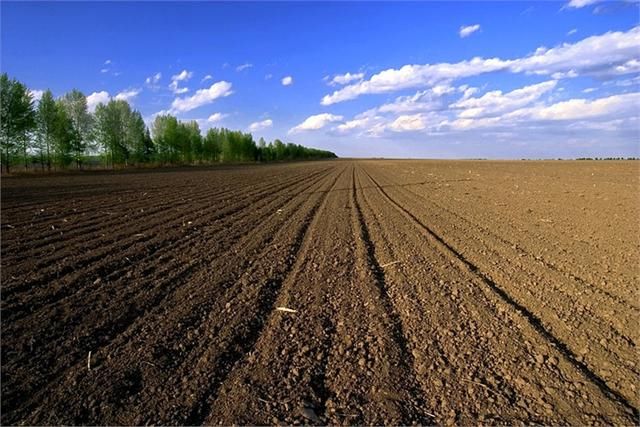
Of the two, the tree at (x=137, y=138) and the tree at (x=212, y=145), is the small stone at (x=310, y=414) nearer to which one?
the tree at (x=137, y=138)

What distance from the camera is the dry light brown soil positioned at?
319 cm

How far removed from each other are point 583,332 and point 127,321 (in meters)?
5.48

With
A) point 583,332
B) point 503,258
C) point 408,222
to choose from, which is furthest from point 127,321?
point 408,222

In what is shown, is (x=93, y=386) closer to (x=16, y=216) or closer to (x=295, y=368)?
(x=295, y=368)

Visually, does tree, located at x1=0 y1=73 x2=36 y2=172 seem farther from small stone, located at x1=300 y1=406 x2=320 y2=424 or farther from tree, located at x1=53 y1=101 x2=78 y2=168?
small stone, located at x1=300 y1=406 x2=320 y2=424

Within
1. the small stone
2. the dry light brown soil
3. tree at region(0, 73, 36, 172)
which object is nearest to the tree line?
tree at region(0, 73, 36, 172)

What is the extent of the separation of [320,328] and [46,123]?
55.1m

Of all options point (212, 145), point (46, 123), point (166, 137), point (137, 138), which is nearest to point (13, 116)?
point (46, 123)

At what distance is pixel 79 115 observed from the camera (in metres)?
52.6

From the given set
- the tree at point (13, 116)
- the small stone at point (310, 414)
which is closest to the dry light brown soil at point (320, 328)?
the small stone at point (310, 414)

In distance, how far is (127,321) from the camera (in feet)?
15.4

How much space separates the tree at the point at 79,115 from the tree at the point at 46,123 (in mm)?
3993

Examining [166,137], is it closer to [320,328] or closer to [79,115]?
[79,115]

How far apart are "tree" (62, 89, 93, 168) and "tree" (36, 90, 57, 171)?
3.99 meters
